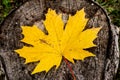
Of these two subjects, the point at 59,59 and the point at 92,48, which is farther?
the point at 92,48

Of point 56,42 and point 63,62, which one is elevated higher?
point 56,42

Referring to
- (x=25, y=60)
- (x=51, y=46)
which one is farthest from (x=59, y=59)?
(x=25, y=60)

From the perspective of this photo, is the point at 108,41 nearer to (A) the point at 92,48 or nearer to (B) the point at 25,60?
(A) the point at 92,48

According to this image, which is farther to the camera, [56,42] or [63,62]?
[63,62]
